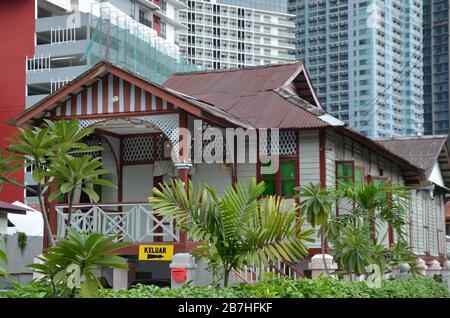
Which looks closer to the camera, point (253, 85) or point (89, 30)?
point (253, 85)

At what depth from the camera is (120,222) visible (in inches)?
710

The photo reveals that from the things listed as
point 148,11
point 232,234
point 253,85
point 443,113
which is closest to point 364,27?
point 443,113

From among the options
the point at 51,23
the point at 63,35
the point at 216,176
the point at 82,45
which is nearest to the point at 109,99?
the point at 216,176

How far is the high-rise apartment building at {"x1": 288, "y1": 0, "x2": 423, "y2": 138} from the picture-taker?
12350cm

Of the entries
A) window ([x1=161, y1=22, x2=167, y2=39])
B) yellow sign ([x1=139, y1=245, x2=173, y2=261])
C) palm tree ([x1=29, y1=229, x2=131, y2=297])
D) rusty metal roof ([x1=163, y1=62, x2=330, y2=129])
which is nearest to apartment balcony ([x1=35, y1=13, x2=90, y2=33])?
window ([x1=161, y1=22, x2=167, y2=39])

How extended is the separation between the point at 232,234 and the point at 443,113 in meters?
104

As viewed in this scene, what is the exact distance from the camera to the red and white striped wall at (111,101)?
57.7 feet

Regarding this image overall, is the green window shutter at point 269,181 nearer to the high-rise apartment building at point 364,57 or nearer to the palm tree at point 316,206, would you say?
the palm tree at point 316,206

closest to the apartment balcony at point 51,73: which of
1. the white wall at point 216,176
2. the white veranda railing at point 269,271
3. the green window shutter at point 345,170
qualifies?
the white wall at point 216,176

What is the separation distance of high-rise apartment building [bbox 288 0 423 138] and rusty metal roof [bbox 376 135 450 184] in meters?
88.3

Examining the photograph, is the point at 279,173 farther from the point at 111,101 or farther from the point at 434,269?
the point at 434,269

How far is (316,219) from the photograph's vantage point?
14.4 m
